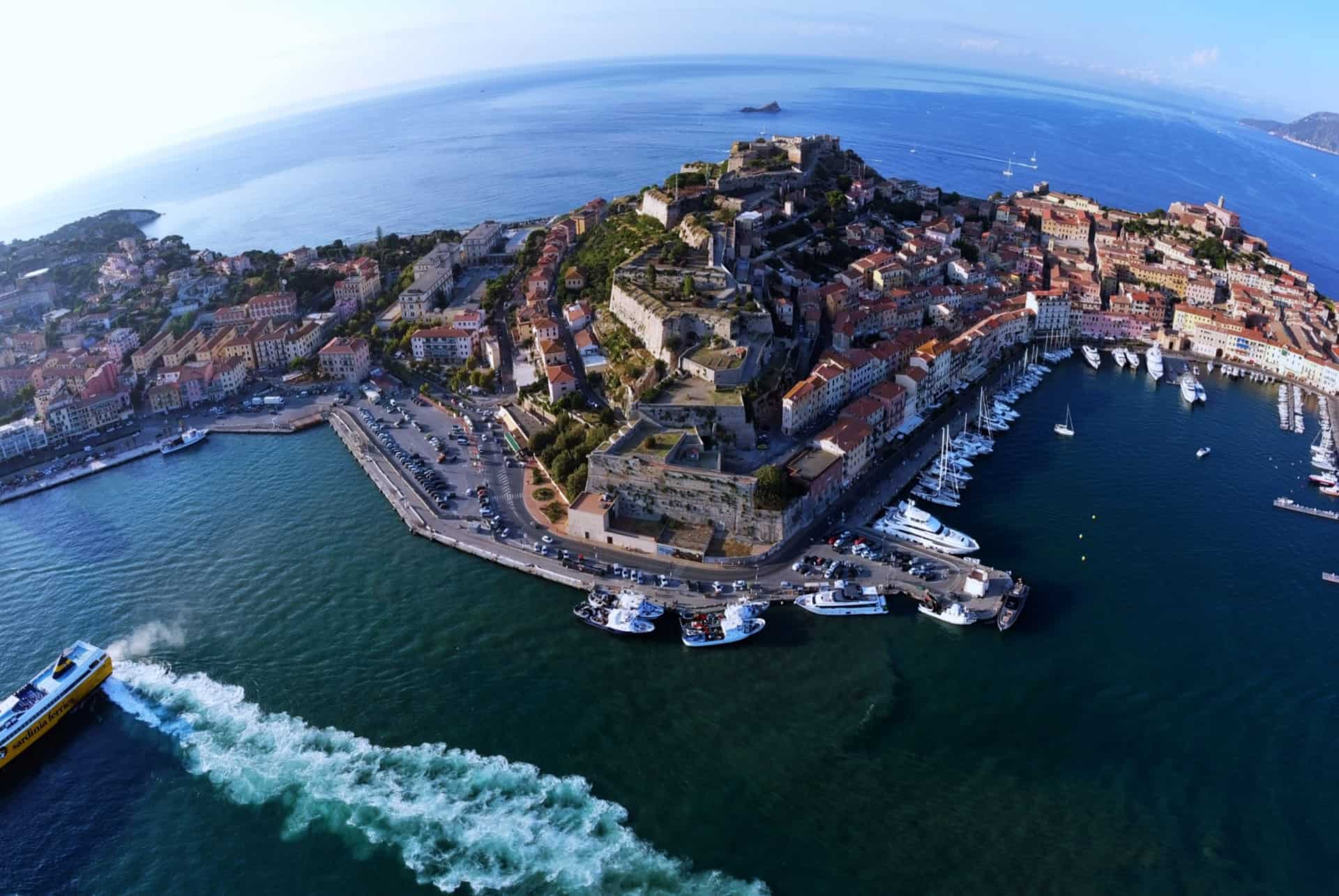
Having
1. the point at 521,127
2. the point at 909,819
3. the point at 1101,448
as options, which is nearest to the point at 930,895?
the point at 909,819

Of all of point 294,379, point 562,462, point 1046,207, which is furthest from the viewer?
A: point 1046,207

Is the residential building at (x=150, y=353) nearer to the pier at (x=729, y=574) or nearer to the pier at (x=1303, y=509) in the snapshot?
the pier at (x=729, y=574)

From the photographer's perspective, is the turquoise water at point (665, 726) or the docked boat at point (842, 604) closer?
the turquoise water at point (665, 726)

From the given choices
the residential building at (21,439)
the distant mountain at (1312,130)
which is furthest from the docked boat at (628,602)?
the distant mountain at (1312,130)

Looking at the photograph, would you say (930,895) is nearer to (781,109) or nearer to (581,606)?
(581,606)

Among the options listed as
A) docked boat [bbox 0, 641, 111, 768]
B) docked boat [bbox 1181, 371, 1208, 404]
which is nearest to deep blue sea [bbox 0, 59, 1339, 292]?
docked boat [bbox 1181, 371, 1208, 404]

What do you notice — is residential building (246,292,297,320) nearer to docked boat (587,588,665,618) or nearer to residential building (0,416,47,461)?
residential building (0,416,47,461)

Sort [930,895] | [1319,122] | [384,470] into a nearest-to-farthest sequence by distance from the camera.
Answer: [930,895] → [384,470] → [1319,122]

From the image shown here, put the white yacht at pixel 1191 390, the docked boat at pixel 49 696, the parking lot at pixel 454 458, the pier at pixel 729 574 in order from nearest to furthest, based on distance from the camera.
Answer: the docked boat at pixel 49 696, the pier at pixel 729 574, the parking lot at pixel 454 458, the white yacht at pixel 1191 390
